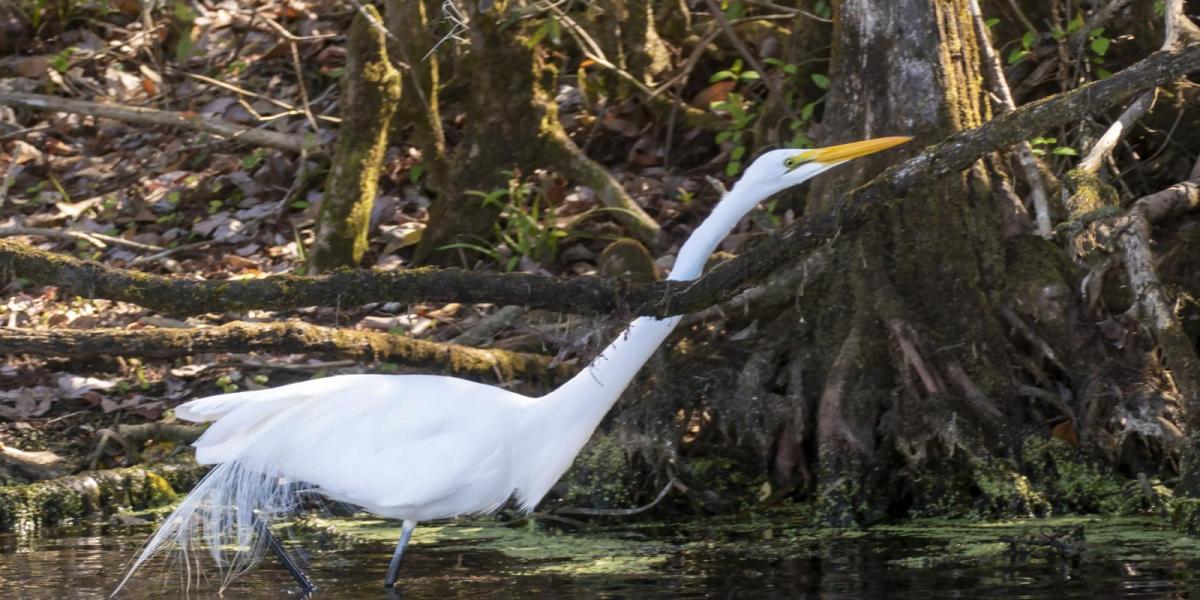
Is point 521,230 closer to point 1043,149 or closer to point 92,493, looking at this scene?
point 92,493

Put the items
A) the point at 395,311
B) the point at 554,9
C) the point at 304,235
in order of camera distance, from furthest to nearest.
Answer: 1. the point at 304,235
2. the point at 395,311
3. the point at 554,9

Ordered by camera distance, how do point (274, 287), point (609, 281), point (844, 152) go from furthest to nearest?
point (844, 152), point (274, 287), point (609, 281)

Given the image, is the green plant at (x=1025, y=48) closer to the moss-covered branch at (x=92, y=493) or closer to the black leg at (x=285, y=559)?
the black leg at (x=285, y=559)

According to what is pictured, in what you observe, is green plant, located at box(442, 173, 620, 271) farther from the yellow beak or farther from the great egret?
the yellow beak

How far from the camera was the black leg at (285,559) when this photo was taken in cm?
487

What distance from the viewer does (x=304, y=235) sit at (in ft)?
28.1

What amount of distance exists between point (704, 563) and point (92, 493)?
9.49 feet

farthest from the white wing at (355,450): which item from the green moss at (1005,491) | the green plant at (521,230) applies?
the green plant at (521,230)

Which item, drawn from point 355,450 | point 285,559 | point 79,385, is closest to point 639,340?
point 355,450

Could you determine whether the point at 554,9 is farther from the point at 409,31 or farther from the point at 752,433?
the point at 752,433

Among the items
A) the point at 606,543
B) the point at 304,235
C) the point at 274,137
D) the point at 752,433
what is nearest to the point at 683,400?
the point at 752,433

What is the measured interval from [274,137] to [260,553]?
413 centimetres

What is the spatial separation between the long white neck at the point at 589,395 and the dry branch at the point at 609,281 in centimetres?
A: 66

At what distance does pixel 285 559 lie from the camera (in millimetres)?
5000
